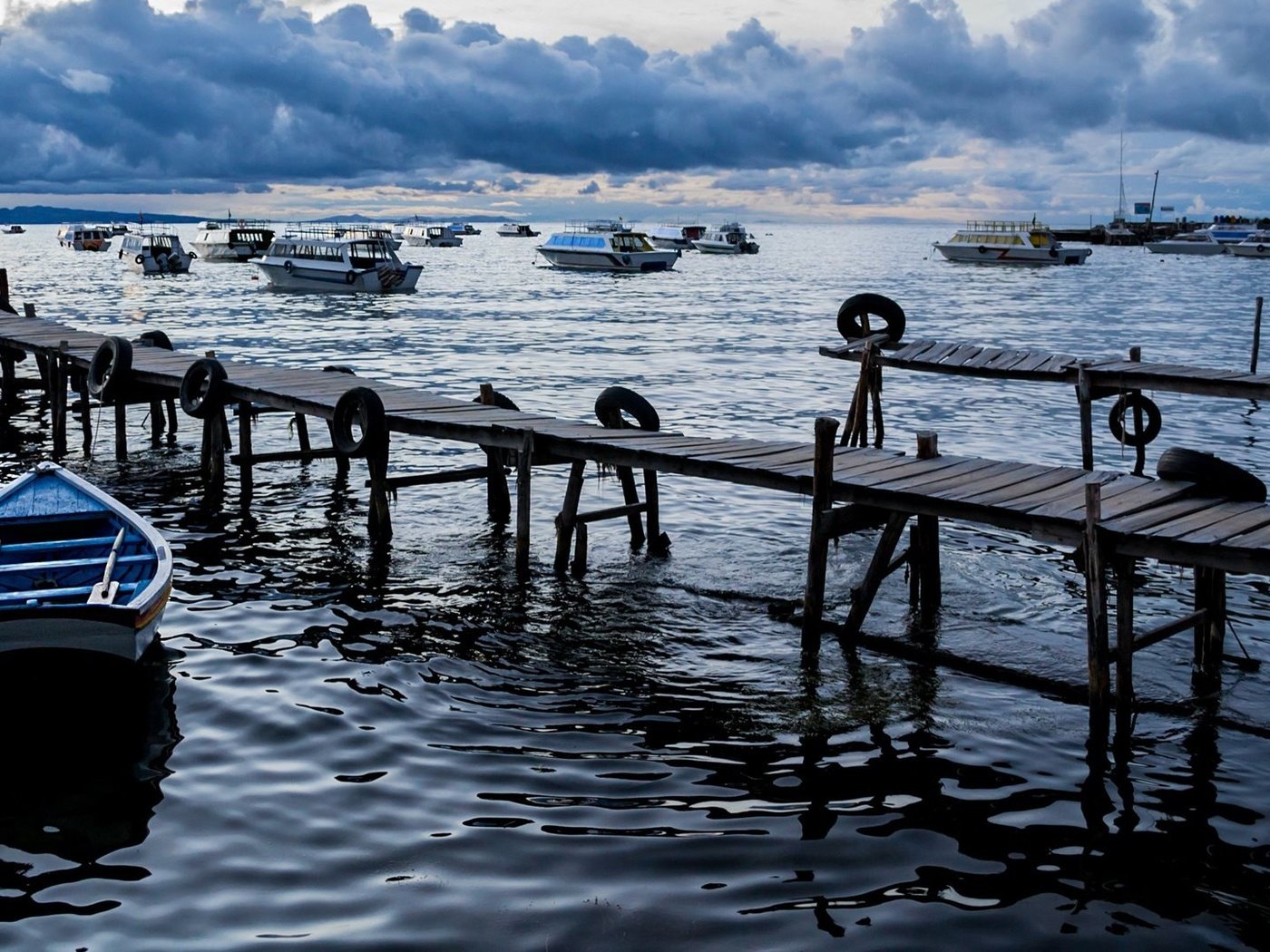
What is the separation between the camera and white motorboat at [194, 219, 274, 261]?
104 metres

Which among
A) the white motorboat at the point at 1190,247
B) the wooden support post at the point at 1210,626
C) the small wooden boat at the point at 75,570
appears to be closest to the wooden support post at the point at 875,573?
the wooden support post at the point at 1210,626

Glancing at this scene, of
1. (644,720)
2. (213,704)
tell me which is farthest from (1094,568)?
(213,704)

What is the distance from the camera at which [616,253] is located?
315 feet

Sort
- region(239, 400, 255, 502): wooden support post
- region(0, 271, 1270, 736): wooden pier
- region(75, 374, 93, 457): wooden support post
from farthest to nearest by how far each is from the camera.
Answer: region(75, 374, 93, 457): wooden support post → region(239, 400, 255, 502): wooden support post → region(0, 271, 1270, 736): wooden pier

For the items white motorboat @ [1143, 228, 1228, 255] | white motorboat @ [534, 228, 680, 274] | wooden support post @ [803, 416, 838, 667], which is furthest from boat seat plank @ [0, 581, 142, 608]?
white motorboat @ [1143, 228, 1228, 255]

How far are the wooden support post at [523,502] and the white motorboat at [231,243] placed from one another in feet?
316

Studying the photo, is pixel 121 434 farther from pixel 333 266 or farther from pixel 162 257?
pixel 162 257

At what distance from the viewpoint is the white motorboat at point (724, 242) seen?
142 metres

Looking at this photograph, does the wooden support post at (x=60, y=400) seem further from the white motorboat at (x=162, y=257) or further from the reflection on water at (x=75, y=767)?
the white motorboat at (x=162, y=257)

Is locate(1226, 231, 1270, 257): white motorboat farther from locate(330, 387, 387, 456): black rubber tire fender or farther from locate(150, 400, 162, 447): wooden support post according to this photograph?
locate(330, 387, 387, 456): black rubber tire fender

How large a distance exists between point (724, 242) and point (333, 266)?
80.5 meters

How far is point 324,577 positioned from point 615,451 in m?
4.18

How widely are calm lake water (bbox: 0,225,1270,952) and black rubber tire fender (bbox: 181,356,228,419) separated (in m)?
1.51

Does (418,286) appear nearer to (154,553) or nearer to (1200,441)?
(1200,441)
